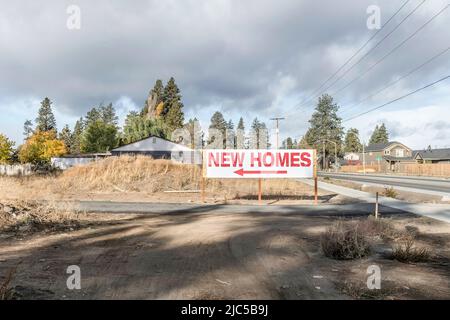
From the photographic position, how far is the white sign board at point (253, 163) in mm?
21312

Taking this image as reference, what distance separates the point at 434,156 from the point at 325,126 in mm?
32373

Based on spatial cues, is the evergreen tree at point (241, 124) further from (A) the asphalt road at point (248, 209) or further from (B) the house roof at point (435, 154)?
(A) the asphalt road at point (248, 209)

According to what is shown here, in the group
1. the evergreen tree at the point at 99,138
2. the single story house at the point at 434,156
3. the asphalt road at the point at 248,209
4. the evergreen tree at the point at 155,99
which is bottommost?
the asphalt road at the point at 248,209

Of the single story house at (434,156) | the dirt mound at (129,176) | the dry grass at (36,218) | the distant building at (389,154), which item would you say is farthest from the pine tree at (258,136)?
A: the dry grass at (36,218)

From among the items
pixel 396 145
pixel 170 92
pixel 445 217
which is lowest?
pixel 445 217

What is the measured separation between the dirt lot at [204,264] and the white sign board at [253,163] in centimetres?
880

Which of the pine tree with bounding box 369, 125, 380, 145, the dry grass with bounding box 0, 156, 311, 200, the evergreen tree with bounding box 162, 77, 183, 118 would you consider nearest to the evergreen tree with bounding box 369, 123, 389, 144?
the pine tree with bounding box 369, 125, 380, 145

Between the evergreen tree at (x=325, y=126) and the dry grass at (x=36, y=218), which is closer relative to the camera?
the dry grass at (x=36, y=218)

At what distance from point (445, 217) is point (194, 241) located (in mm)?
9904

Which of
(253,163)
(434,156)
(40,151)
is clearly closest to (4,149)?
(40,151)

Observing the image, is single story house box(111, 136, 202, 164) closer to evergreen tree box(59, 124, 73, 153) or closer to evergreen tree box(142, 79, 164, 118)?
evergreen tree box(142, 79, 164, 118)

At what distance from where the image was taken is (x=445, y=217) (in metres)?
15.2
